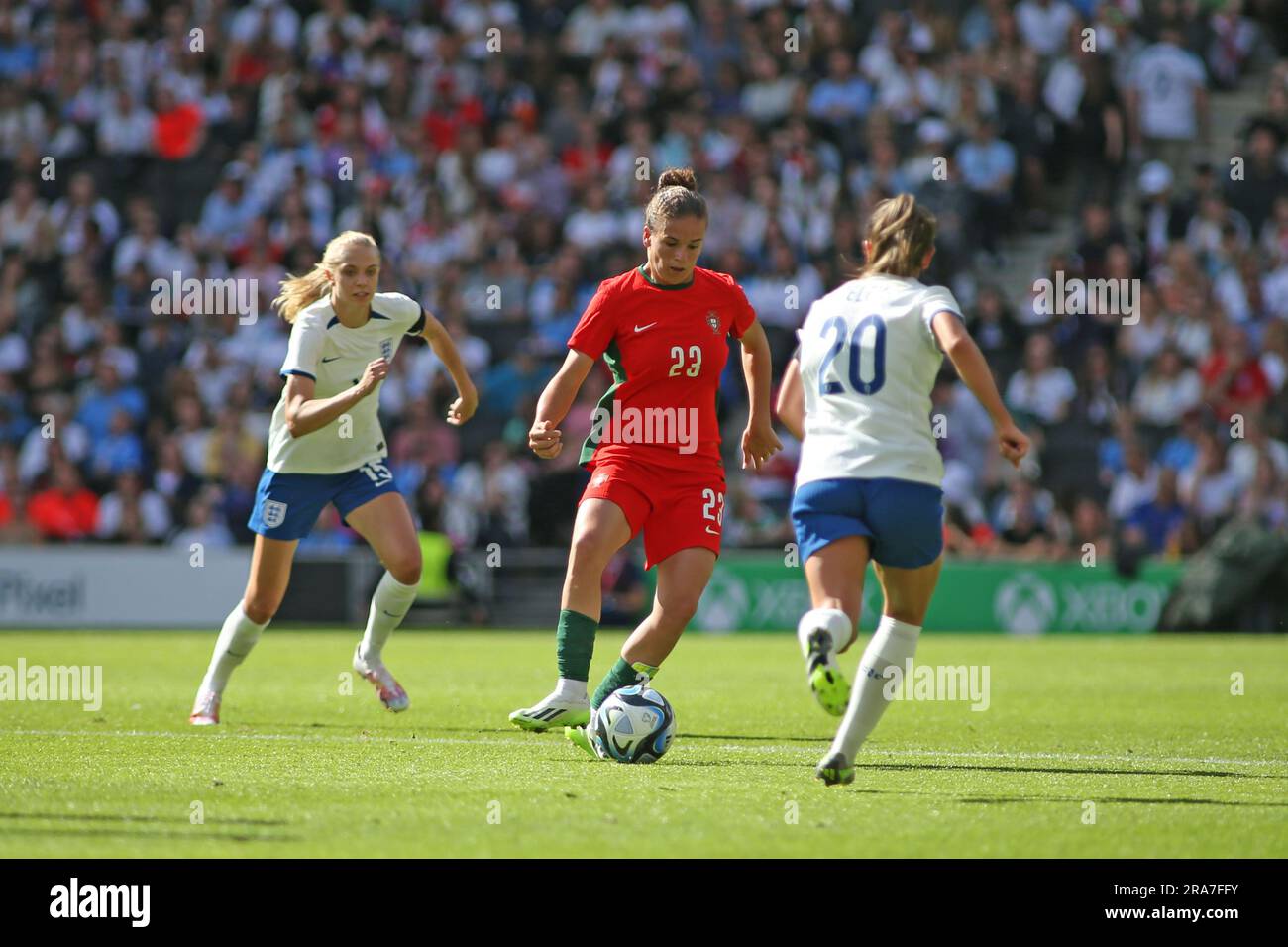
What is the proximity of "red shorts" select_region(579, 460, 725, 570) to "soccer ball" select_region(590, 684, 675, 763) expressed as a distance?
699 mm

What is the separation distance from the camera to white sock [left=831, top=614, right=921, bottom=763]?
21.2ft

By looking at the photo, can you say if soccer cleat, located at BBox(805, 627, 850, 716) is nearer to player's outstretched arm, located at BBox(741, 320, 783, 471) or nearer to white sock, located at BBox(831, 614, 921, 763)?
white sock, located at BBox(831, 614, 921, 763)

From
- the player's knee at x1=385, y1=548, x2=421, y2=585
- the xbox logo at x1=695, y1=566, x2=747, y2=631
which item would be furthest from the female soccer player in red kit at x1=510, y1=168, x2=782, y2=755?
the xbox logo at x1=695, y1=566, x2=747, y2=631

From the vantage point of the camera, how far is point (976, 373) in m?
6.33

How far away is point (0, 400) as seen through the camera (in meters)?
21.3

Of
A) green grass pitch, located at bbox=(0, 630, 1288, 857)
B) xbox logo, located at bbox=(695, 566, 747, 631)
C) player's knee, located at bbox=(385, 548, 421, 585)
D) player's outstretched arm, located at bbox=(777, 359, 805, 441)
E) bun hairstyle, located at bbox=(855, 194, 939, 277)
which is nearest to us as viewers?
green grass pitch, located at bbox=(0, 630, 1288, 857)

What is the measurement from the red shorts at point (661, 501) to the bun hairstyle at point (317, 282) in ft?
6.37

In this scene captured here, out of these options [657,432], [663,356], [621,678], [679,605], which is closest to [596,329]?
[663,356]

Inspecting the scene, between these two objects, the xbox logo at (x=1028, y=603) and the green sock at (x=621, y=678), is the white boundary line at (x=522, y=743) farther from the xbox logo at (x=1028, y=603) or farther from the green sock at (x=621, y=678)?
the xbox logo at (x=1028, y=603)

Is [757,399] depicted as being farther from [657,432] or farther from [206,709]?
[206,709]

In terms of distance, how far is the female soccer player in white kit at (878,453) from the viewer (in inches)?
250

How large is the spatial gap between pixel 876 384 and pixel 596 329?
5.64 ft
